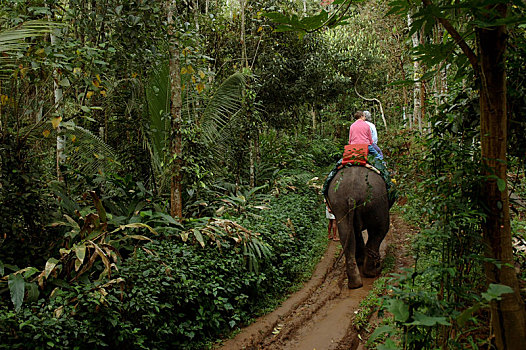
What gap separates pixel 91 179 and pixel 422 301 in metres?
4.78

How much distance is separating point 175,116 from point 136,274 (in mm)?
2260

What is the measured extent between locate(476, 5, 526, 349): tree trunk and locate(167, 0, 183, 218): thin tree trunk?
399 cm

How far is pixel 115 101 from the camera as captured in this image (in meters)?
6.27

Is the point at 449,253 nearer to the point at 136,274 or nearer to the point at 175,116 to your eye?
the point at 136,274

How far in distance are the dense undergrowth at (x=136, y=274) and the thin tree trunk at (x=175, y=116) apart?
0.96 ft

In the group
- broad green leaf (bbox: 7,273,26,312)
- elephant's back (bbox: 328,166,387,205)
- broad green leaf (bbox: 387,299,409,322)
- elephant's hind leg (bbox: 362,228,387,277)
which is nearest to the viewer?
broad green leaf (bbox: 387,299,409,322)

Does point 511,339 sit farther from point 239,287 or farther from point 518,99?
point 239,287

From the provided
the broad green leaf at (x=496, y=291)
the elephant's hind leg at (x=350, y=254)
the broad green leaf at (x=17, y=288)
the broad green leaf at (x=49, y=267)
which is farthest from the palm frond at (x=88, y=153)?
the broad green leaf at (x=496, y=291)

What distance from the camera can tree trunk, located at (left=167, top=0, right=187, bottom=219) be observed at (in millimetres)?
5184

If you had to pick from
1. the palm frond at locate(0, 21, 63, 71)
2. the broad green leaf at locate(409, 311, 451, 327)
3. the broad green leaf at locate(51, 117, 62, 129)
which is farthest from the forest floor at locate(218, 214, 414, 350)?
the palm frond at locate(0, 21, 63, 71)

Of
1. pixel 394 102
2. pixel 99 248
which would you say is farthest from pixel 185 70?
pixel 394 102

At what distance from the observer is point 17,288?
11.3 ft

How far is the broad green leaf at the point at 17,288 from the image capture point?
334 centimetres

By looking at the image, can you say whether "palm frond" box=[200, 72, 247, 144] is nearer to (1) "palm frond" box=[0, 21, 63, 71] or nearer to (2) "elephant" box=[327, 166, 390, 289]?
(2) "elephant" box=[327, 166, 390, 289]
